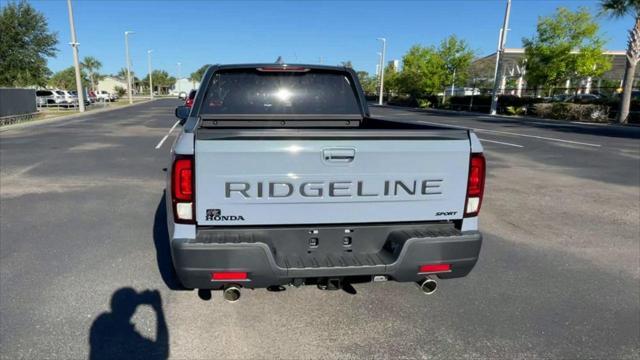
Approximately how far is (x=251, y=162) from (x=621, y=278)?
3976mm

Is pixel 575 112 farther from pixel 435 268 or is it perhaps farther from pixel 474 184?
pixel 435 268

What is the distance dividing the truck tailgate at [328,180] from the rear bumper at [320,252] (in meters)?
0.09

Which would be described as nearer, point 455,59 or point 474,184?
point 474,184

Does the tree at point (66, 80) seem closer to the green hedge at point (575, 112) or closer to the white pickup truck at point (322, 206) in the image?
the green hedge at point (575, 112)

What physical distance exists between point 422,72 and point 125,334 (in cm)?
4807

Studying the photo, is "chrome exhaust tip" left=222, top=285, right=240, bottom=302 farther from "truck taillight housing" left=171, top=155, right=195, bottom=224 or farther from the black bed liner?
the black bed liner

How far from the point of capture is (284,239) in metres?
2.86

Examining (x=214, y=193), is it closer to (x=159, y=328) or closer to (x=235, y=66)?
(x=159, y=328)

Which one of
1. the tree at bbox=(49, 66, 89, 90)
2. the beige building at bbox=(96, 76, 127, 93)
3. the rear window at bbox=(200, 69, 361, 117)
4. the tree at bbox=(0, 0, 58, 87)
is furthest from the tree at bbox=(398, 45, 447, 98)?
the beige building at bbox=(96, 76, 127, 93)

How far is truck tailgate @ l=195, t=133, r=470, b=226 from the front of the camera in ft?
8.57

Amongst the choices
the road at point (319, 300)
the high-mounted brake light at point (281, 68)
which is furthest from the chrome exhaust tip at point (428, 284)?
the high-mounted brake light at point (281, 68)

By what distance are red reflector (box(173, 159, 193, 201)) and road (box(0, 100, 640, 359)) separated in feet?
3.62

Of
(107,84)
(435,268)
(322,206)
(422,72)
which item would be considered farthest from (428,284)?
(107,84)

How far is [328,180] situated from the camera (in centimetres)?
276
